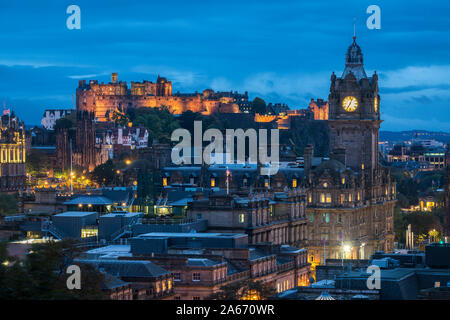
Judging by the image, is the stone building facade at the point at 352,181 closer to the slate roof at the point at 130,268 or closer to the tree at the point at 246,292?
the slate roof at the point at 130,268

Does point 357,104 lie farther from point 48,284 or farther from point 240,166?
point 48,284

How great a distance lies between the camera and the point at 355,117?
6565 inches

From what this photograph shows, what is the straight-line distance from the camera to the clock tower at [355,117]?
16650cm

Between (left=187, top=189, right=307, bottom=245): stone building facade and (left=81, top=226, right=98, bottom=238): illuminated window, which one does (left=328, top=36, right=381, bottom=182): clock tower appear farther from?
(left=81, top=226, right=98, bottom=238): illuminated window

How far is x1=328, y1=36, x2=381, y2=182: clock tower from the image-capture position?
546 ft

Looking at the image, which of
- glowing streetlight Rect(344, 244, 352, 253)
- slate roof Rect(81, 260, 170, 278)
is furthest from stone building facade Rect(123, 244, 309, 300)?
glowing streetlight Rect(344, 244, 352, 253)

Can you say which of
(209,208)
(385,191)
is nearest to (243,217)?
(209,208)

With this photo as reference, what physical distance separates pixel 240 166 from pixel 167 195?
99.0 feet

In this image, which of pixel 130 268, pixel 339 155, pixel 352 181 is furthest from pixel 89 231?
pixel 339 155

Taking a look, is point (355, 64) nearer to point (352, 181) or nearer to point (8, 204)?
point (352, 181)

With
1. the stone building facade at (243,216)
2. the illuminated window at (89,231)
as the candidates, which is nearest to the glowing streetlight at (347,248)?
the stone building facade at (243,216)

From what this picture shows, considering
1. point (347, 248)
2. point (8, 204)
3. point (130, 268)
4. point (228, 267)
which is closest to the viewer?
point (130, 268)

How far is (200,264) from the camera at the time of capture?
9288 centimetres

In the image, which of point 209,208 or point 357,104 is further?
point 357,104
